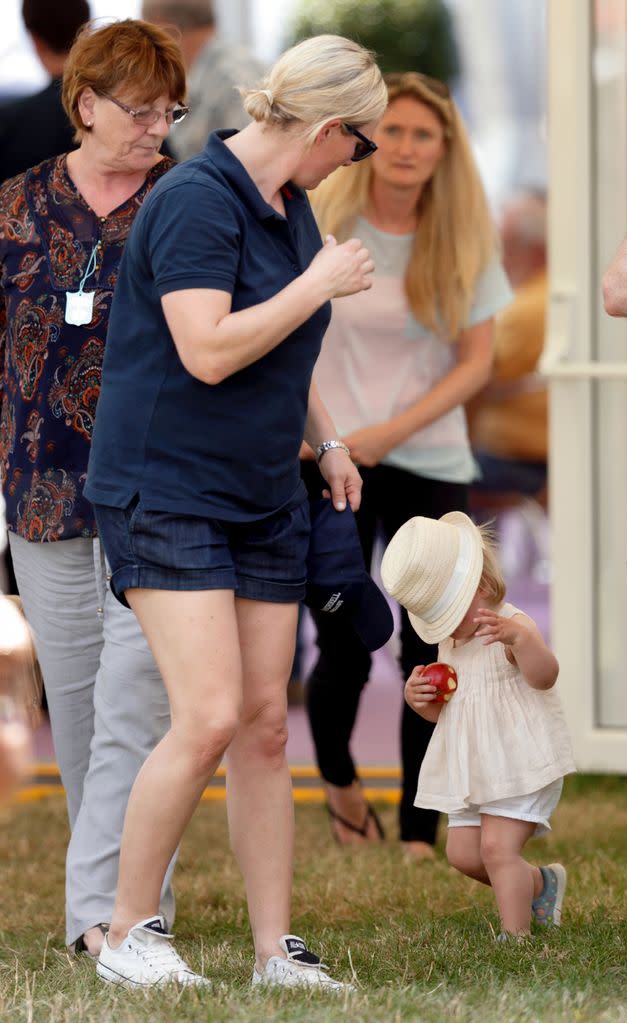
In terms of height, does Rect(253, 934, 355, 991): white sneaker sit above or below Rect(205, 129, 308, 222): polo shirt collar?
below

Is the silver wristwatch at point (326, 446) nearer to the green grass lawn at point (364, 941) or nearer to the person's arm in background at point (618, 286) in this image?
the person's arm in background at point (618, 286)

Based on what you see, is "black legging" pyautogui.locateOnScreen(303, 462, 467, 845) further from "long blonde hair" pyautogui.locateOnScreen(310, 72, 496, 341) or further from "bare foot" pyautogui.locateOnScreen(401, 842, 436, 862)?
"long blonde hair" pyautogui.locateOnScreen(310, 72, 496, 341)

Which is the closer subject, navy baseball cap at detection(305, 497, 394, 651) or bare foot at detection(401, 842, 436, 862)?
navy baseball cap at detection(305, 497, 394, 651)

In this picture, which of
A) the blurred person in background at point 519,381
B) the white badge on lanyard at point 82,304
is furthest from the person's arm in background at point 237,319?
the blurred person in background at point 519,381

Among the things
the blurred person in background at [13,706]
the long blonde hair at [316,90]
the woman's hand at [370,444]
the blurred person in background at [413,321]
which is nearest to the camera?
the blurred person in background at [13,706]

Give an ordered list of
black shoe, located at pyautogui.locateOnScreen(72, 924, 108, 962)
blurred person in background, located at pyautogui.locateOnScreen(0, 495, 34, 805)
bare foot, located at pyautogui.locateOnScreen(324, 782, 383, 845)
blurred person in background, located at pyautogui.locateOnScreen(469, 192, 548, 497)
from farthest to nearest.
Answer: blurred person in background, located at pyautogui.locateOnScreen(469, 192, 548, 497), bare foot, located at pyautogui.locateOnScreen(324, 782, 383, 845), black shoe, located at pyautogui.locateOnScreen(72, 924, 108, 962), blurred person in background, located at pyautogui.locateOnScreen(0, 495, 34, 805)

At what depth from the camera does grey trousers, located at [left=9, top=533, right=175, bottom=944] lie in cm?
343

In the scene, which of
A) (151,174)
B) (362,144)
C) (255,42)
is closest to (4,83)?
(255,42)

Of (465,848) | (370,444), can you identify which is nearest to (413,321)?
(370,444)

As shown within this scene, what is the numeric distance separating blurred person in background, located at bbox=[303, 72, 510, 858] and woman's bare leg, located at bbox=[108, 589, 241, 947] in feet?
4.83

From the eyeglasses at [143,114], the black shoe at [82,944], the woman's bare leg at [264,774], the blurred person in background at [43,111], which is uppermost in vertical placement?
the blurred person in background at [43,111]

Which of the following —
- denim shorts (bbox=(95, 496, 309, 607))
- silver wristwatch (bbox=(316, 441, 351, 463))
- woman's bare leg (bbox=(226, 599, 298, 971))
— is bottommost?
woman's bare leg (bbox=(226, 599, 298, 971))

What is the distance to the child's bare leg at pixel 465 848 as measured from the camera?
135 inches

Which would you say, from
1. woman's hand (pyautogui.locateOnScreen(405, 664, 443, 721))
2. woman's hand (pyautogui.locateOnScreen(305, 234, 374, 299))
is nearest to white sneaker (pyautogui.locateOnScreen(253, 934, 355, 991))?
woman's hand (pyautogui.locateOnScreen(405, 664, 443, 721))
